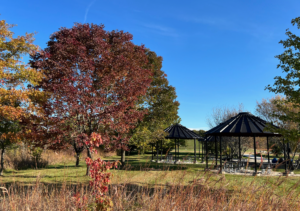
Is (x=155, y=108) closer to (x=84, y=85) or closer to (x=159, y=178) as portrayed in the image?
(x=84, y=85)

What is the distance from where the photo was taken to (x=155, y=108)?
18.5m

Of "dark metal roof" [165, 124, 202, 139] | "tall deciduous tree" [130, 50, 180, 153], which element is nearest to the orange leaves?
"tall deciduous tree" [130, 50, 180, 153]

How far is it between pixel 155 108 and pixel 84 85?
883 cm

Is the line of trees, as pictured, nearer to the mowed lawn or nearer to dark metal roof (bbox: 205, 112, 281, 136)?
the mowed lawn

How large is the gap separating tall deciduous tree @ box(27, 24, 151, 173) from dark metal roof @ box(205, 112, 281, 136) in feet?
19.1

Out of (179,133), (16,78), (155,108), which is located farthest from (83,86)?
(179,133)

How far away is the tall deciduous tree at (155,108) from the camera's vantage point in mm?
16625

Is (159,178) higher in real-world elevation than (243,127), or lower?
lower

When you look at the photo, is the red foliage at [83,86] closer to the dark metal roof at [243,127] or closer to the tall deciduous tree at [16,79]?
the tall deciduous tree at [16,79]

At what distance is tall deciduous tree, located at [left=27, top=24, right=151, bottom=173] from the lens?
10438 mm

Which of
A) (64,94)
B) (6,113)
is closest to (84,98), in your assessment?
(64,94)

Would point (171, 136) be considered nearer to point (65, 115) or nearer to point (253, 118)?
point (253, 118)

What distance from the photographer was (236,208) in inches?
157

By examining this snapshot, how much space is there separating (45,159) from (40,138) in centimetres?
978
